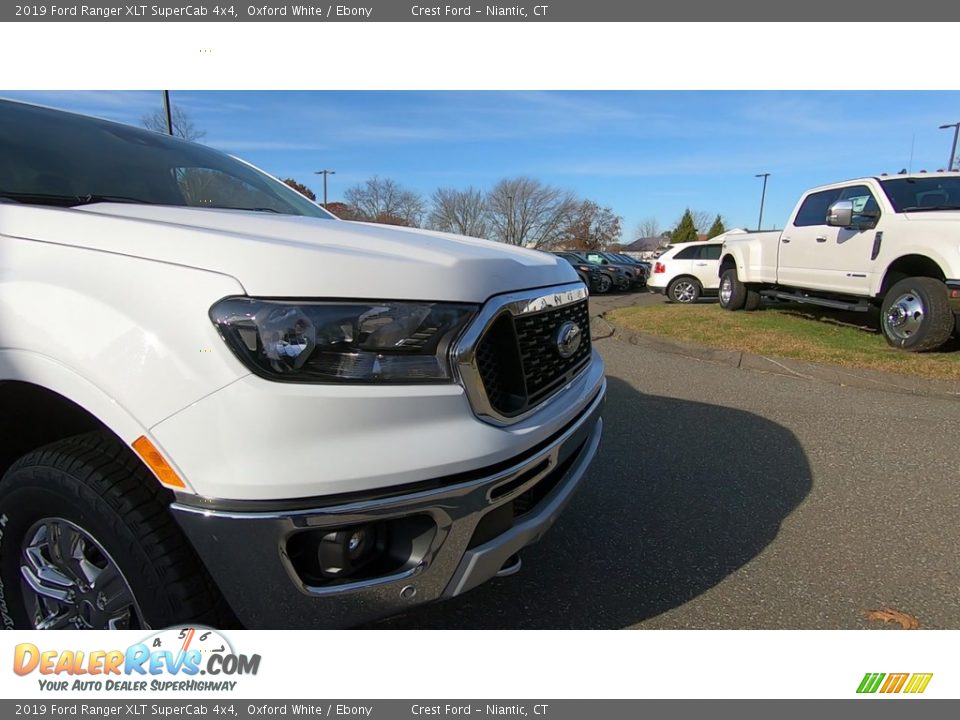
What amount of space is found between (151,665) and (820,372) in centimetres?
618

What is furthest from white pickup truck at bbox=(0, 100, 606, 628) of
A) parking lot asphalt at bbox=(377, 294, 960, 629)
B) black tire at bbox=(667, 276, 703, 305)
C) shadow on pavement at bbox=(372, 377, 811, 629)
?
black tire at bbox=(667, 276, 703, 305)

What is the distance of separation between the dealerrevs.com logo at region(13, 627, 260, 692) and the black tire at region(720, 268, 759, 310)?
35.3 ft

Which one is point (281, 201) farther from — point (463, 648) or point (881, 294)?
point (881, 294)

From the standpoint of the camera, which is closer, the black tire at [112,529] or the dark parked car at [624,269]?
the black tire at [112,529]

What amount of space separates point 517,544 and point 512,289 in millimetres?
777

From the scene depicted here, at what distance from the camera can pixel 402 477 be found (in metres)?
1.32

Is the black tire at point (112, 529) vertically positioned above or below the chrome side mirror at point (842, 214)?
below

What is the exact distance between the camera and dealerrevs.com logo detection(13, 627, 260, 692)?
1446mm

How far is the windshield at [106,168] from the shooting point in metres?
1.91

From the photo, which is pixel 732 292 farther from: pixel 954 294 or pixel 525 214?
pixel 525 214

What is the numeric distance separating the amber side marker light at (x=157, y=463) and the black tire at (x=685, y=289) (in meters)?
15.1

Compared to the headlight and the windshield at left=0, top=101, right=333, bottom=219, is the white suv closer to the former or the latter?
the windshield at left=0, top=101, right=333, bottom=219

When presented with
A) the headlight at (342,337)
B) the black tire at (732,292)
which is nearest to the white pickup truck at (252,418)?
the headlight at (342,337)

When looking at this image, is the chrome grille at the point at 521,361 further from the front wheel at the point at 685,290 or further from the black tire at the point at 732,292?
the front wheel at the point at 685,290
